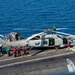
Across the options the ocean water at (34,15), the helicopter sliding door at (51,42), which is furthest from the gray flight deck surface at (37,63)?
the ocean water at (34,15)

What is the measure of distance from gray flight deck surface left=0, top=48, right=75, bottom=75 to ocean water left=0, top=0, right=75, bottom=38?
58.4 feet

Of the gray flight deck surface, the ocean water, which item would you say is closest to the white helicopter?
the gray flight deck surface

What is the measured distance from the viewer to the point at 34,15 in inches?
2625

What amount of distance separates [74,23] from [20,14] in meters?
14.8

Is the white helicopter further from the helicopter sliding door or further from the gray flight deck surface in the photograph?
the gray flight deck surface

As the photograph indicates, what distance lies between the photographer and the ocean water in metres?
56.4

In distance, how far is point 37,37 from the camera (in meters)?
32.6

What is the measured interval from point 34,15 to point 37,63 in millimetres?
38655

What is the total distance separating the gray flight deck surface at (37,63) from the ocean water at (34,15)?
17.8 metres

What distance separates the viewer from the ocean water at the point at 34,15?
185 ft

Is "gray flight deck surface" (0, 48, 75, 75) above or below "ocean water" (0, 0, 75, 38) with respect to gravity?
below

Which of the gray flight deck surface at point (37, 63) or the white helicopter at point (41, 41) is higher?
the white helicopter at point (41, 41)

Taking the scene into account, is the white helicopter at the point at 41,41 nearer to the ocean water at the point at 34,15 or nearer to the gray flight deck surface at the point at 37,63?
the gray flight deck surface at the point at 37,63

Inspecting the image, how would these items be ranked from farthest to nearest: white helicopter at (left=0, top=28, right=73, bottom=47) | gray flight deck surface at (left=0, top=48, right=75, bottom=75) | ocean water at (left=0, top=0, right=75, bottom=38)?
ocean water at (left=0, top=0, right=75, bottom=38)
white helicopter at (left=0, top=28, right=73, bottom=47)
gray flight deck surface at (left=0, top=48, right=75, bottom=75)
